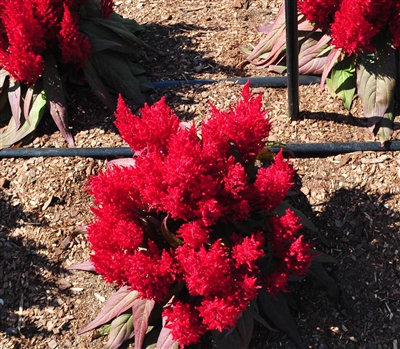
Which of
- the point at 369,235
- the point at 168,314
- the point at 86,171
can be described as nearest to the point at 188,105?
the point at 86,171

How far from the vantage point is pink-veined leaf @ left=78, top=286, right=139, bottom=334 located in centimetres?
307

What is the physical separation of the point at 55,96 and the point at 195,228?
1.92 m

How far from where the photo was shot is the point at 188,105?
14.0ft

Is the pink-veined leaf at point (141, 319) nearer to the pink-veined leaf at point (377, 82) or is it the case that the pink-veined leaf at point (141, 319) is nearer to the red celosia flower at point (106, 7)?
the pink-veined leaf at point (377, 82)

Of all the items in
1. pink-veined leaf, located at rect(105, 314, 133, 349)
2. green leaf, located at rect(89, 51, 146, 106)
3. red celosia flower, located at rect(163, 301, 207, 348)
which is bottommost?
pink-veined leaf, located at rect(105, 314, 133, 349)

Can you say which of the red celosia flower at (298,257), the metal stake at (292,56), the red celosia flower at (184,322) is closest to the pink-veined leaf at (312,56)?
the metal stake at (292,56)

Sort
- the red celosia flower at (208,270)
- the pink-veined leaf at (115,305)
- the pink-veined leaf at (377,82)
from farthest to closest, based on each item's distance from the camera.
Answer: the pink-veined leaf at (377,82) → the pink-veined leaf at (115,305) → the red celosia flower at (208,270)

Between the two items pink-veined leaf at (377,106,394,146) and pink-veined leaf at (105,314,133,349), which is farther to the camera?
pink-veined leaf at (377,106,394,146)

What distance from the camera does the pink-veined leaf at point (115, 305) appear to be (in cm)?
307

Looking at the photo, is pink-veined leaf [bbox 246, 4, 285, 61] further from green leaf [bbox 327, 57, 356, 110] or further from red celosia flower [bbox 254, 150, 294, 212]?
red celosia flower [bbox 254, 150, 294, 212]

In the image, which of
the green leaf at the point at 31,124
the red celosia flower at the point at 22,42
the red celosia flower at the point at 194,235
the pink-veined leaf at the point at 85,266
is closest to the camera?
the red celosia flower at the point at 194,235

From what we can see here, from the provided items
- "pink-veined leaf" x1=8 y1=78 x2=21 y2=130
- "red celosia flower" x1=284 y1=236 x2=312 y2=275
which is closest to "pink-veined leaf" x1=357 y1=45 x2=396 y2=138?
"red celosia flower" x1=284 y1=236 x2=312 y2=275

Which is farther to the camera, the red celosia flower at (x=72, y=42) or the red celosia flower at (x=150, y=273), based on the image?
the red celosia flower at (x=72, y=42)

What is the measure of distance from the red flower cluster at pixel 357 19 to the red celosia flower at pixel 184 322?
1946 mm
